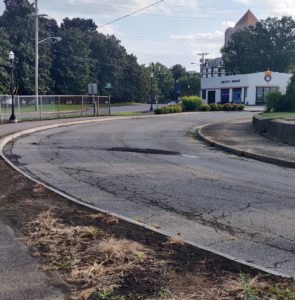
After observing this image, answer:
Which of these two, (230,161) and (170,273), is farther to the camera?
(230,161)

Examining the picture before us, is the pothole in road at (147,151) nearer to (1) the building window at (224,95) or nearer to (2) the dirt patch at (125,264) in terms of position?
(2) the dirt patch at (125,264)

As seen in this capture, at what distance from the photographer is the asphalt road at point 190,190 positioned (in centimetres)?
580

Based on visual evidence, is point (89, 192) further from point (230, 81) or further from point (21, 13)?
point (21, 13)

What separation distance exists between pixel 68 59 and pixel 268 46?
5465 centimetres

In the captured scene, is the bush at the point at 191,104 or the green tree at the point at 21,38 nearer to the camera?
the bush at the point at 191,104

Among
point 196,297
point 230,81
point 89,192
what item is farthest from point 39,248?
point 230,81

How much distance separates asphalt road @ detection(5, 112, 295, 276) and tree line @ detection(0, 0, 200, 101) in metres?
48.7

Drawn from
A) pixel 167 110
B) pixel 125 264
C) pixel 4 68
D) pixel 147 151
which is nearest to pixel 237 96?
pixel 4 68

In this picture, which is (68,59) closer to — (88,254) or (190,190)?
(190,190)

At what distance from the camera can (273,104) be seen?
96.7 ft

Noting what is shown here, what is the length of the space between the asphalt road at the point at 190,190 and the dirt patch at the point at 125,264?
0.54 m

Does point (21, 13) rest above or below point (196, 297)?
above

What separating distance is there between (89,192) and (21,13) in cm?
9006

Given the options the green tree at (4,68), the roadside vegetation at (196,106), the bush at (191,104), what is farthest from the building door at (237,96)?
the green tree at (4,68)
